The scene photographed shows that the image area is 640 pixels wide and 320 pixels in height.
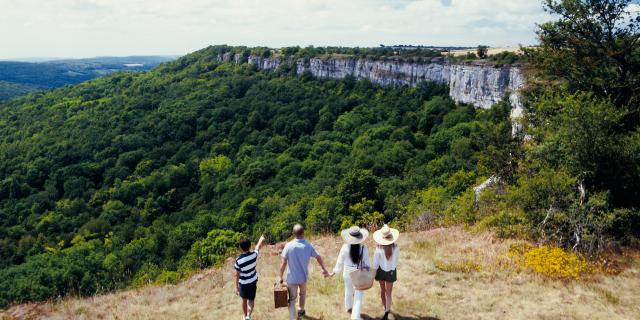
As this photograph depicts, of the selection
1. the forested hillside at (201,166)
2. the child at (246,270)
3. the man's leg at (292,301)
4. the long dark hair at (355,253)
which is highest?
the long dark hair at (355,253)

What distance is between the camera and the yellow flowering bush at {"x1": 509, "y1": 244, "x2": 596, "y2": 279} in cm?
867

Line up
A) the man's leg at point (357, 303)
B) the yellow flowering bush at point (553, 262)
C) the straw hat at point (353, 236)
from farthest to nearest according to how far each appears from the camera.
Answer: the yellow flowering bush at point (553, 262) → the man's leg at point (357, 303) → the straw hat at point (353, 236)

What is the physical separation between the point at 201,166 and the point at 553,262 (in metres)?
44.9

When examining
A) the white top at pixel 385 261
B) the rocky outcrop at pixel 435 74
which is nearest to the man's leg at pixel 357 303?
the white top at pixel 385 261

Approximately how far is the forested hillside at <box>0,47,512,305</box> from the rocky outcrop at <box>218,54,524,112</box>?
1.72 meters

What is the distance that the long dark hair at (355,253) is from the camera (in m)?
6.60

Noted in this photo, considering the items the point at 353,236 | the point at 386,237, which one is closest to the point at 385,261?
the point at 386,237

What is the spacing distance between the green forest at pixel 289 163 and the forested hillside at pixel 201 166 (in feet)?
0.72

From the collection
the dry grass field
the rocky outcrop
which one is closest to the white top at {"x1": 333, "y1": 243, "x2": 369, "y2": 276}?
the dry grass field

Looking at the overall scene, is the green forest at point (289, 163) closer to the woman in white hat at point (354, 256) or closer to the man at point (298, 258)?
the woman in white hat at point (354, 256)

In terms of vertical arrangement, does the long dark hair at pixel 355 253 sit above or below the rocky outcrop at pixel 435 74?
below

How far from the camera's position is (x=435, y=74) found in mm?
54500

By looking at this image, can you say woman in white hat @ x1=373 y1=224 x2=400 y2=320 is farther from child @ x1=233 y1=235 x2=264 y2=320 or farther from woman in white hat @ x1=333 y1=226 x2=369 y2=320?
child @ x1=233 y1=235 x2=264 y2=320

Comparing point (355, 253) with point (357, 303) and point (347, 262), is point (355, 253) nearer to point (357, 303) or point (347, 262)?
point (347, 262)
